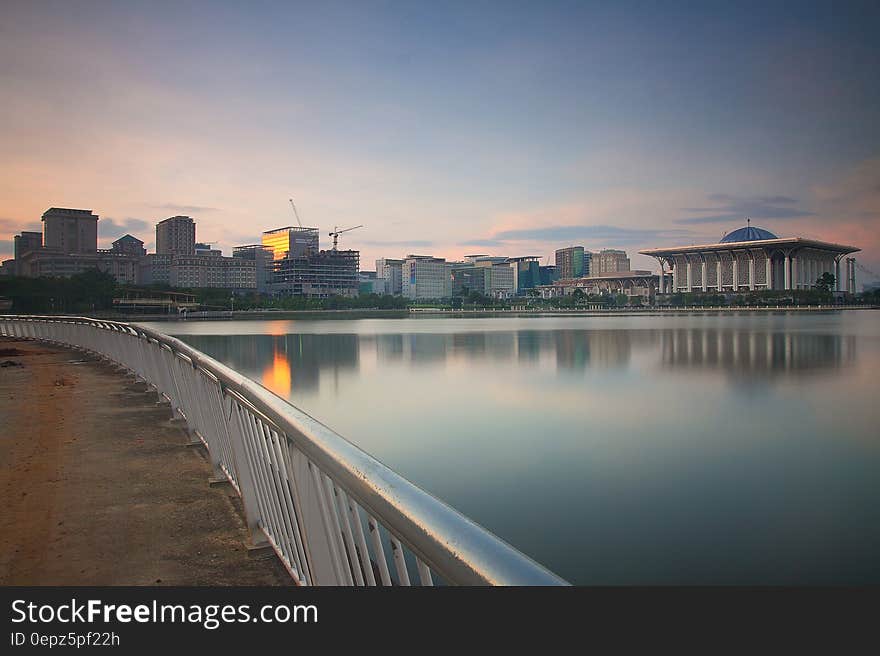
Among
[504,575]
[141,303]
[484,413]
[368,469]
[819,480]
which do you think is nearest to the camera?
[504,575]

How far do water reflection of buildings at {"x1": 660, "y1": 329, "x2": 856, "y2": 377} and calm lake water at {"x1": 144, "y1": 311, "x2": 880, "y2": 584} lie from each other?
431 millimetres

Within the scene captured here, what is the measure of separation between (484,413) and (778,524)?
9.73 m

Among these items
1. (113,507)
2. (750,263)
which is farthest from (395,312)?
(113,507)

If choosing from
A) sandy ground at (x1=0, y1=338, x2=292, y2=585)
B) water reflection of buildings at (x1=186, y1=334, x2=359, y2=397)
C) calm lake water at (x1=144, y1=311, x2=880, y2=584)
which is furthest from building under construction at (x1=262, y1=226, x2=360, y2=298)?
sandy ground at (x1=0, y1=338, x2=292, y2=585)

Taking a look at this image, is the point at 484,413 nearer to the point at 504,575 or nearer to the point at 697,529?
the point at 697,529

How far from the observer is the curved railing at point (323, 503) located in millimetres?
1327

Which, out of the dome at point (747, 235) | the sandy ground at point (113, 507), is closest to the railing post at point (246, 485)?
the sandy ground at point (113, 507)

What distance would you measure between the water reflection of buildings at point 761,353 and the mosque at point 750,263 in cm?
10538

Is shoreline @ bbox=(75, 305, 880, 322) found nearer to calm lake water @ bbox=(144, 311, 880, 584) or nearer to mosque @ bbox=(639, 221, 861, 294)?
mosque @ bbox=(639, 221, 861, 294)

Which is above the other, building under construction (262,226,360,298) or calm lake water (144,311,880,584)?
building under construction (262,226,360,298)

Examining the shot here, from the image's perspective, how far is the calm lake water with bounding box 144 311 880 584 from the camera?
27.3 feet

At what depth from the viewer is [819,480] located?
11.7 metres

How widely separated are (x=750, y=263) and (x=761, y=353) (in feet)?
416

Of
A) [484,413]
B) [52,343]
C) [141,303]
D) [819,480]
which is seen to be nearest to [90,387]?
[484,413]
